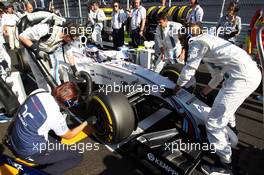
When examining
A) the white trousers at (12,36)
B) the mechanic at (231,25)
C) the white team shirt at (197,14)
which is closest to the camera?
the mechanic at (231,25)

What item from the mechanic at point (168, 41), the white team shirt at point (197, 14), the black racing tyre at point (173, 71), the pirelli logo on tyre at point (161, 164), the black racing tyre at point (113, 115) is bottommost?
the pirelli logo on tyre at point (161, 164)

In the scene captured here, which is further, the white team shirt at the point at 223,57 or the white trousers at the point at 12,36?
the white trousers at the point at 12,36

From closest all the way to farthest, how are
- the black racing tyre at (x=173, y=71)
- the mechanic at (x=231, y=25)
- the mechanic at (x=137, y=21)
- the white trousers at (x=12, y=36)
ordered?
the black racing tyre at (x=173, y=71) → the mechanic at (x=231, y=25) → the mechanic at (x=137, y=21) → the white trousers at (x=12, y=36)

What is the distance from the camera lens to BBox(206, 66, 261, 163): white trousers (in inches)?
98.6

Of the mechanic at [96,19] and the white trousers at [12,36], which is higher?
the mechanic at [96,19]

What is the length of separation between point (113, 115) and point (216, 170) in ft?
4.50

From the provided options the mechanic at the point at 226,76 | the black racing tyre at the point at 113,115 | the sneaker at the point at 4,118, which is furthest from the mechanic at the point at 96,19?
the mechanic at the point at 226,76

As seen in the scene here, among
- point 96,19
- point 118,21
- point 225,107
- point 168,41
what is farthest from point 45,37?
point 96,19

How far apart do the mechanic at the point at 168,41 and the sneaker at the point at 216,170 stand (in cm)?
249

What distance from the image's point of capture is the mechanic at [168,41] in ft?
15.0

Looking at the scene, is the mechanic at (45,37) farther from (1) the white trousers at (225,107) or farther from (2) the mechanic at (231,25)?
(2) the mechanic at (231,25)

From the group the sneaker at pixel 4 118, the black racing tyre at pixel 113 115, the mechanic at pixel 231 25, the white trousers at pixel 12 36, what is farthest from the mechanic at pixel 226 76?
the white trousers at pixel 12 36

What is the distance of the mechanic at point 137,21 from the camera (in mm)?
7484

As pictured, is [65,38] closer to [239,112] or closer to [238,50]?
[238,50]
